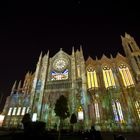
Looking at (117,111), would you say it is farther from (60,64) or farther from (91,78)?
(60,64)

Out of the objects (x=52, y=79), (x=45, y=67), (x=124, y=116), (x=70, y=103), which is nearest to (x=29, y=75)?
(x=45, y=67)

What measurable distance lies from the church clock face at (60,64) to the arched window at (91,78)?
31.0 ft

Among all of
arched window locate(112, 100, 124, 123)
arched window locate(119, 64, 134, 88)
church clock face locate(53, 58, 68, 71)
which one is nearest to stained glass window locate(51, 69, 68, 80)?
church clock face locate(53, 58, 68, 71)

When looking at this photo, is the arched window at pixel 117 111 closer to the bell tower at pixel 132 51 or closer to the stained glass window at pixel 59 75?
the bell tower at pixel 132 51

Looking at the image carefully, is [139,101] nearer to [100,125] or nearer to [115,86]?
[115,86]

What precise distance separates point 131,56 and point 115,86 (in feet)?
36.9

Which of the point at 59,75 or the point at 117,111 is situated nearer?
the point at 117,111

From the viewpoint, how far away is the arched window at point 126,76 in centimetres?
3434

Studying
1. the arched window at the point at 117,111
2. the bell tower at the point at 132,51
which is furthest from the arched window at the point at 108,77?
the bell tower at the point at 132,51

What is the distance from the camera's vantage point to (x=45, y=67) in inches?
1706

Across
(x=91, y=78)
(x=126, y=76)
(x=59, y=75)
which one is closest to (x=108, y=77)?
(x=126, y=76)

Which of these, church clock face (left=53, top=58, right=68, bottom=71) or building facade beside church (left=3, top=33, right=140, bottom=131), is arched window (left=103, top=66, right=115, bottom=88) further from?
church clock face (left=53, top=58, right=68, bottom=71)

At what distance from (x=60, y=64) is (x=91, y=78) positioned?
44.1ft

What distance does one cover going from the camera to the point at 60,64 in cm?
4431
